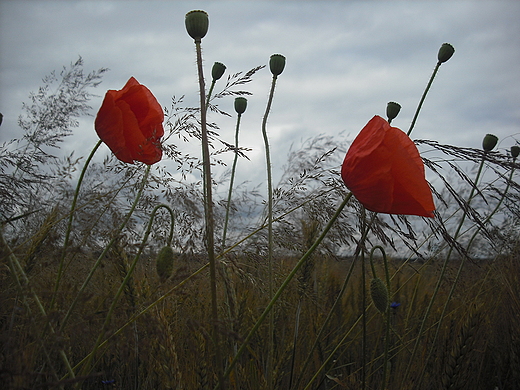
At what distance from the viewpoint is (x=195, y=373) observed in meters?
1.18

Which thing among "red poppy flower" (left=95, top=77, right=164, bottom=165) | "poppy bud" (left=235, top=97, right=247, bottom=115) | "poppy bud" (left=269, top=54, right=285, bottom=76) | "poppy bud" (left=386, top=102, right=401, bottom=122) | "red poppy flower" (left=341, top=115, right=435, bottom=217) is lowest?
"red poppy flower" (left=341, top=115, right=435, bottom=217)

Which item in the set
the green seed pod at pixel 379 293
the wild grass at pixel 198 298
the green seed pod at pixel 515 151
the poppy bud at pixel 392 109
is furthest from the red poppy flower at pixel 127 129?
the green seed pod at pixel 515 151

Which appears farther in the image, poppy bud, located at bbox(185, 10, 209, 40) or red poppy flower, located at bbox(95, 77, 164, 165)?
red poppy flower, located at bbox(95, 77, 164, 165)

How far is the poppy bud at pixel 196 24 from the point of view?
30.7 inches

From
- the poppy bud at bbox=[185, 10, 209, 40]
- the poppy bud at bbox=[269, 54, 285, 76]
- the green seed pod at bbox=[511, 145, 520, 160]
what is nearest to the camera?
the poppy bud at bbox=[185, 10, 209, 40]

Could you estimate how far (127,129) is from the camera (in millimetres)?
1005

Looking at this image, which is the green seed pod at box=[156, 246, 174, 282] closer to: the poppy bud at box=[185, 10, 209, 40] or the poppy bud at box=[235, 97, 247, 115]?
the poppy bud at box=[185, 10, 209, 40]

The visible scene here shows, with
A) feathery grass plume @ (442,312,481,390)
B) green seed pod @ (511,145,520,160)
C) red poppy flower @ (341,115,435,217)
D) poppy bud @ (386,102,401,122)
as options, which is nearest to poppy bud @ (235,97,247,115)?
poppy bud @ (386,102,401,122)

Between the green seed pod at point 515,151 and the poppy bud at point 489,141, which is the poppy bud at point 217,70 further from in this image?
the green seed pod at point 515,151

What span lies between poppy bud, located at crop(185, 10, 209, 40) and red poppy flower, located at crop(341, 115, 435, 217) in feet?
1.30

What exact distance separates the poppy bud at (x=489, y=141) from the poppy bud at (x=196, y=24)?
1429 millimetres

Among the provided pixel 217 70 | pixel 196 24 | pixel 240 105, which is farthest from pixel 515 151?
pixel 196 24

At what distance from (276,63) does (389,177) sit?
2.05 ft

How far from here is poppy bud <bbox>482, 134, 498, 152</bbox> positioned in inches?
68.8
